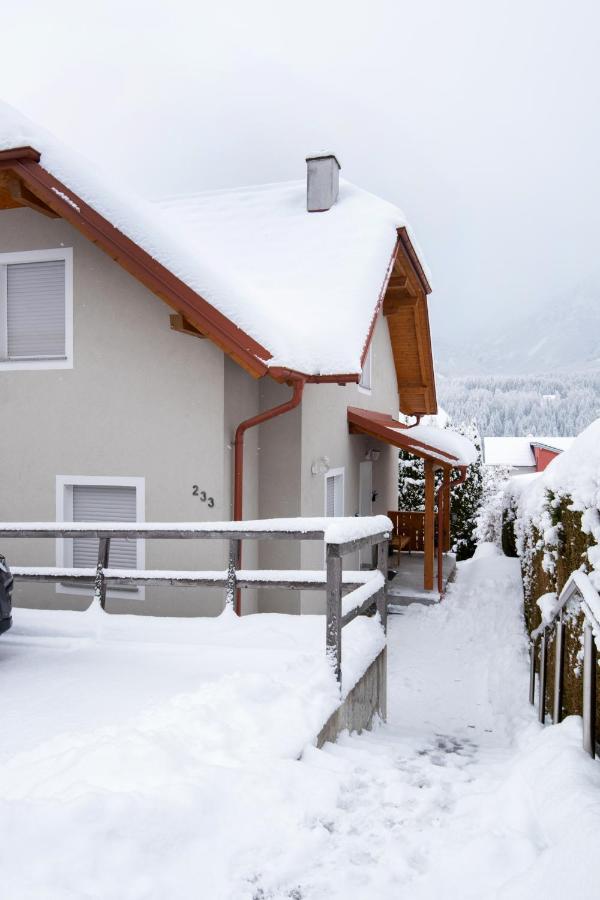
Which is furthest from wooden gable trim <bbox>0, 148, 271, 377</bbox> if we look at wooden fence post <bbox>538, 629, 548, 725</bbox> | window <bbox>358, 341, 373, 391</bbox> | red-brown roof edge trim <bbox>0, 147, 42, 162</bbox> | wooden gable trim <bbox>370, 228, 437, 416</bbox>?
window <bbox>358, 341, 373, 391</bbox>

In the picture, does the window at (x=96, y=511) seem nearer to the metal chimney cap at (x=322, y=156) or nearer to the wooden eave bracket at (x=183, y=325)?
the wooden eave bracket at (x=183, y=325)

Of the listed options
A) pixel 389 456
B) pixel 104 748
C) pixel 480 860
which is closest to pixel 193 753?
pixel 104 748

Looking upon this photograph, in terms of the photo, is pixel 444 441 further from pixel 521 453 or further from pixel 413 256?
pixel 521 453

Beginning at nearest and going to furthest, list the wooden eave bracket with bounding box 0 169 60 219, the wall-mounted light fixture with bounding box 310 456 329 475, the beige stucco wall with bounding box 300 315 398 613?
the wooden eave bracket with bounding box 0 169 60 219, the beige stucco wall with bounding box 300 315 398 613, the wall-mounted light fixture with bounding box 310 456 329 475

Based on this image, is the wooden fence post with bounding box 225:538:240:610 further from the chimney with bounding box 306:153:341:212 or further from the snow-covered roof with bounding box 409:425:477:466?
the chimney with bounding box 306:153:341:212

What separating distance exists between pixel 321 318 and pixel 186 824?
24.6 ft

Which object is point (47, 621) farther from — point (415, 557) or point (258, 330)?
point (415, 557)

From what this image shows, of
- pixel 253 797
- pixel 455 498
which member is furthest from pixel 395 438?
pixel 455 498

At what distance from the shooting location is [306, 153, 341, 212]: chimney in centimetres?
1328

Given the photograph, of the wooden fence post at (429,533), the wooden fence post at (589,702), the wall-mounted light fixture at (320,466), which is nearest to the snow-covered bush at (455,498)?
the wooden fence post at (429,533)

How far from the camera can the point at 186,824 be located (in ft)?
9.45

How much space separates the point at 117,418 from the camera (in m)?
8.30

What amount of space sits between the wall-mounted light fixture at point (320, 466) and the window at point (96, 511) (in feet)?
8.41

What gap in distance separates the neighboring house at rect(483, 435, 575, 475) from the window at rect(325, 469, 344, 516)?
5602cm
